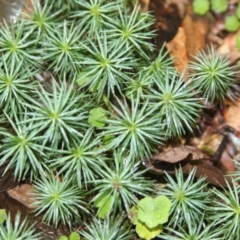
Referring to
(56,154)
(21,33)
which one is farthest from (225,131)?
(21,33)

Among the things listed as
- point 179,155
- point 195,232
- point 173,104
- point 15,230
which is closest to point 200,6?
point 173,104

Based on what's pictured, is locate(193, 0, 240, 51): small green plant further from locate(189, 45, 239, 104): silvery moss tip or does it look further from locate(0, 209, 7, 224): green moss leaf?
locate(0, 209, 7, 224): green moss leaf

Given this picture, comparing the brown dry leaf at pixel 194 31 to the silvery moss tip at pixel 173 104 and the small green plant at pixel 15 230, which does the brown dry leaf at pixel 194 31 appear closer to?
the silvery moss tip at pixel 173 104

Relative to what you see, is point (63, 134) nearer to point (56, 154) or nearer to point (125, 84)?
point (56, 154)

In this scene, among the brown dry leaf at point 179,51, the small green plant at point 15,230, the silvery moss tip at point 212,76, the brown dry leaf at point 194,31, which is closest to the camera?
the small green plant at point 15,230

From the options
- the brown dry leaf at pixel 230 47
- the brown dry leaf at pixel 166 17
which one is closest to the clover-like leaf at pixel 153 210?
the brown dry leaf at pixel 166 17
